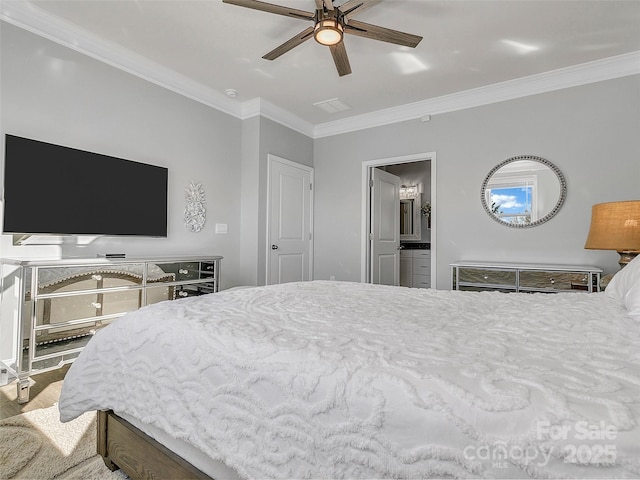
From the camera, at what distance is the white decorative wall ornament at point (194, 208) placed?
383 centimetres

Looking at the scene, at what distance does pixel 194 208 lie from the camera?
388 centimetres

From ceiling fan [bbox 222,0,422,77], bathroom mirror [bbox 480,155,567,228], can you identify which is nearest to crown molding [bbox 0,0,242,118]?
ceiling fan [bbox 222,0,422,77]

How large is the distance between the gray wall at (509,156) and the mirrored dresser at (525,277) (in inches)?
13.9

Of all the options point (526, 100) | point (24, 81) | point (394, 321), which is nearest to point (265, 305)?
point (394, 321)

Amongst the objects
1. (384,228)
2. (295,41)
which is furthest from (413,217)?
(295,41)

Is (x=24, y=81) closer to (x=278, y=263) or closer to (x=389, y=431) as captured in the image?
(x=278, y=263)

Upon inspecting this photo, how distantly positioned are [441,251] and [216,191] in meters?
2.77

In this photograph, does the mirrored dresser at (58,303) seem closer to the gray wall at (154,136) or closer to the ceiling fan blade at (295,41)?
the gray wall at (154,136)

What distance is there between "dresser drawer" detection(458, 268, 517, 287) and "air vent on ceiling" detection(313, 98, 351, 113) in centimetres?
243

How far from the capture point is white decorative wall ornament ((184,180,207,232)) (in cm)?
383

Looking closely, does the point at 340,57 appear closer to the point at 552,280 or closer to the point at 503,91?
the point at 503,91

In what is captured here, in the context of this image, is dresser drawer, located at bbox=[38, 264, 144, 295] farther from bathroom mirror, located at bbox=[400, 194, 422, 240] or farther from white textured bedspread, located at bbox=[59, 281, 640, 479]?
bathroom mirror, located at bbox=[400, 194, 422, 240]

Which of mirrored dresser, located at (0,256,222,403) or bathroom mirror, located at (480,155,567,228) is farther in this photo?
bathroom mirror, located at (480,155,567,228)

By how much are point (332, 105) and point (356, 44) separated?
130 centimetres
